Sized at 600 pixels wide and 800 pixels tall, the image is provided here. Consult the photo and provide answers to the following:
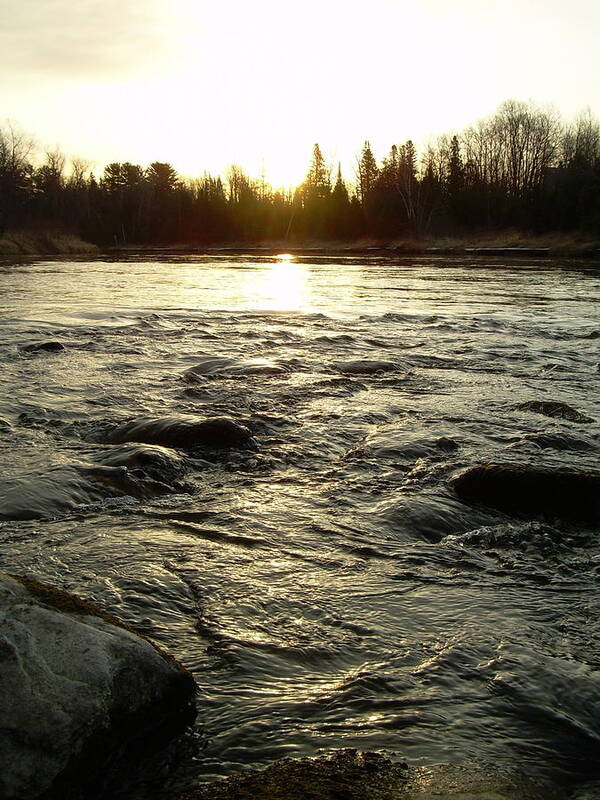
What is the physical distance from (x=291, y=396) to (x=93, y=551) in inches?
156

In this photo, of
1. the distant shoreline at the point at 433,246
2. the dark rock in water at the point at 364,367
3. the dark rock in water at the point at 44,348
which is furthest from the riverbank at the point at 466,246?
the dark rock in water at the point at 44,348

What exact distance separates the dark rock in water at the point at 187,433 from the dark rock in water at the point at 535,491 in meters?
1.88

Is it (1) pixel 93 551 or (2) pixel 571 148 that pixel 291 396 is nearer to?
(1) pixel 93 551

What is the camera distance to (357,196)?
74.8 meters

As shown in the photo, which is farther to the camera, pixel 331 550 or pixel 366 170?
pixel 366 170

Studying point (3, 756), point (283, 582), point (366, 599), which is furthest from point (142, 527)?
point (3, 756)

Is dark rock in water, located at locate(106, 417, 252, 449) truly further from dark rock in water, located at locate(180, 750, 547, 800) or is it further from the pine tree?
the pine tree

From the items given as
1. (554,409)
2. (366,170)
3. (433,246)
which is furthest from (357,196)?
(554,409)

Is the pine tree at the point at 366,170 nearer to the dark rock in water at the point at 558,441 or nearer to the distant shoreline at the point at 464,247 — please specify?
the distant shoreline at the point at 464,247

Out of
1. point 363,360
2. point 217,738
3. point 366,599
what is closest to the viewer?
point 217,738

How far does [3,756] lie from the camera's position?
1838 mm

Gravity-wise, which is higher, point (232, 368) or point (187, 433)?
point (232, 368)

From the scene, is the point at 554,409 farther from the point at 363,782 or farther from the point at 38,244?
the point at 38,244

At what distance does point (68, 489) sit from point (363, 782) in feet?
9.84
